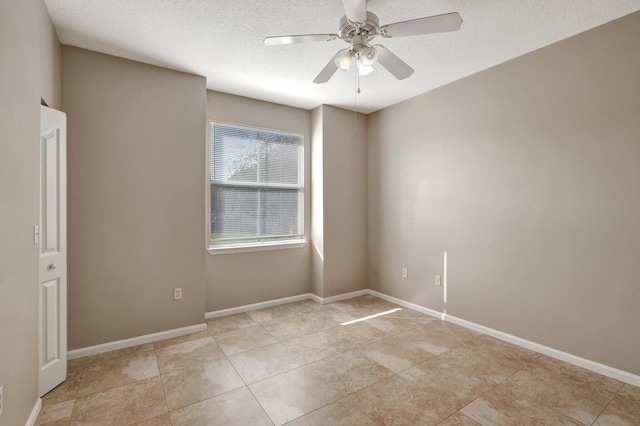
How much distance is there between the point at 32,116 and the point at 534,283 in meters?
3.99

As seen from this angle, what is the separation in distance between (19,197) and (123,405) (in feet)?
4.75

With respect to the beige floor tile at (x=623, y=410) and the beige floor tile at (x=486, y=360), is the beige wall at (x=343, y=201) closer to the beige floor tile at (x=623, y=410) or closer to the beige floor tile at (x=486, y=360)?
the beige floor tile at (x=486, y=360)

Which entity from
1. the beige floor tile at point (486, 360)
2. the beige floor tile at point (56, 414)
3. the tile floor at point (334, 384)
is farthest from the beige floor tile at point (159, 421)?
the beige floor tile at point (486, 360)

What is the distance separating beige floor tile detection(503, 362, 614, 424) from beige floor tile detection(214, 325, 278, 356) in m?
2.08

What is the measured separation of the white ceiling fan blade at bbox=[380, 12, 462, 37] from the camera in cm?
170

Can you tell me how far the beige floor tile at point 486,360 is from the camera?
239 cm

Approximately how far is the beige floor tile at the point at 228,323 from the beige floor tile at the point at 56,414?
4.17 feet

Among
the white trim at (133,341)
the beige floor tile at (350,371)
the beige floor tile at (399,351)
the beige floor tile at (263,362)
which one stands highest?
the white trim at (133,341)

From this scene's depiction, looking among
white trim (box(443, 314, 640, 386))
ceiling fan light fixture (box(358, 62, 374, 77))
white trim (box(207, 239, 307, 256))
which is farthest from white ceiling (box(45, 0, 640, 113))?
white trim (box(443, 314, 640, 386))

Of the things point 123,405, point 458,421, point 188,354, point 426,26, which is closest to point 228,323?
point 188,354

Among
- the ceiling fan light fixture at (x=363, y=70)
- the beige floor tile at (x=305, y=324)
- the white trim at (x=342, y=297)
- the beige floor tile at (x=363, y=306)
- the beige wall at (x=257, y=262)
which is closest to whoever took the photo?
the ceiling fan light fixture at (x=363, y=70)

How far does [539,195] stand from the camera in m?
2.74

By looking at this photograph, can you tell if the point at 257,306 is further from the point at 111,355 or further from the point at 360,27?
the point at 360,27

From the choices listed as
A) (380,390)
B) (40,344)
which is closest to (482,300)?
(380,390)
